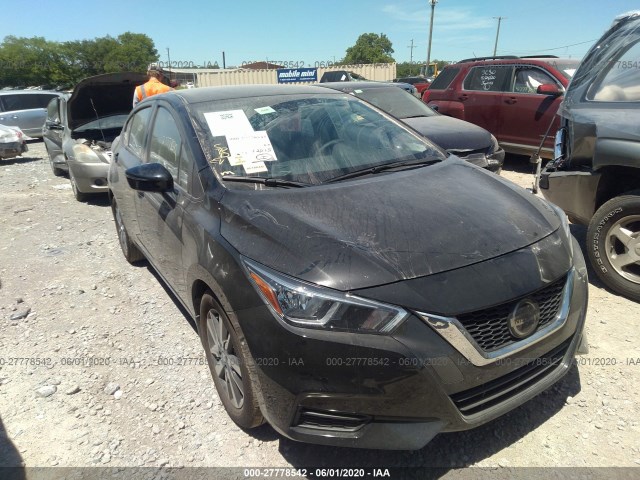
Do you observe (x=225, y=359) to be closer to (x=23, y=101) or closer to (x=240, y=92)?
(x=240, y=92)

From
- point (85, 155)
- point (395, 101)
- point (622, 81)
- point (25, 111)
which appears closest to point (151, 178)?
point (622, 81)

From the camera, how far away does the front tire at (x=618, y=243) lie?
3.28 meters

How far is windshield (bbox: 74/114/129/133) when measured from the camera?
7.40 m

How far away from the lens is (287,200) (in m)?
2.34

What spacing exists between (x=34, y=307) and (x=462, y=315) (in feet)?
12.0

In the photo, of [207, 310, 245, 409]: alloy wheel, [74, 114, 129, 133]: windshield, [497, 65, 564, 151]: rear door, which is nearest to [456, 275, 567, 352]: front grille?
[207, 310, 245, 409]: alloy wheel

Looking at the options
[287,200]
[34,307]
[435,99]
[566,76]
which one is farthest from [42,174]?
[566,76]

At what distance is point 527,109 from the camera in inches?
290

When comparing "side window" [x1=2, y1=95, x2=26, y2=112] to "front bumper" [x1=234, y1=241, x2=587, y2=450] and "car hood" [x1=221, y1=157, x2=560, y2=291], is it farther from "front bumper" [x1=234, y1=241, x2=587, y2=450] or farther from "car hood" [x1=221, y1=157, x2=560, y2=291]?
"front bumper" [x1=234, y1=241, x2=587, y2=450]

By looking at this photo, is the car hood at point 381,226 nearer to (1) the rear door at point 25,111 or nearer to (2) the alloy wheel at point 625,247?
(2) the alloy wheel at point 625,247

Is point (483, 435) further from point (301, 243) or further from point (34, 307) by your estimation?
point (34, 307)

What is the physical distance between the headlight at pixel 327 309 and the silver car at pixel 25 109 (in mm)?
15870

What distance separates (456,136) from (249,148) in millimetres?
4182

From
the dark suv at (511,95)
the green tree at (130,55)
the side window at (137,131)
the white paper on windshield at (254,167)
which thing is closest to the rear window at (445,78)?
the dark suv at (511,95)
